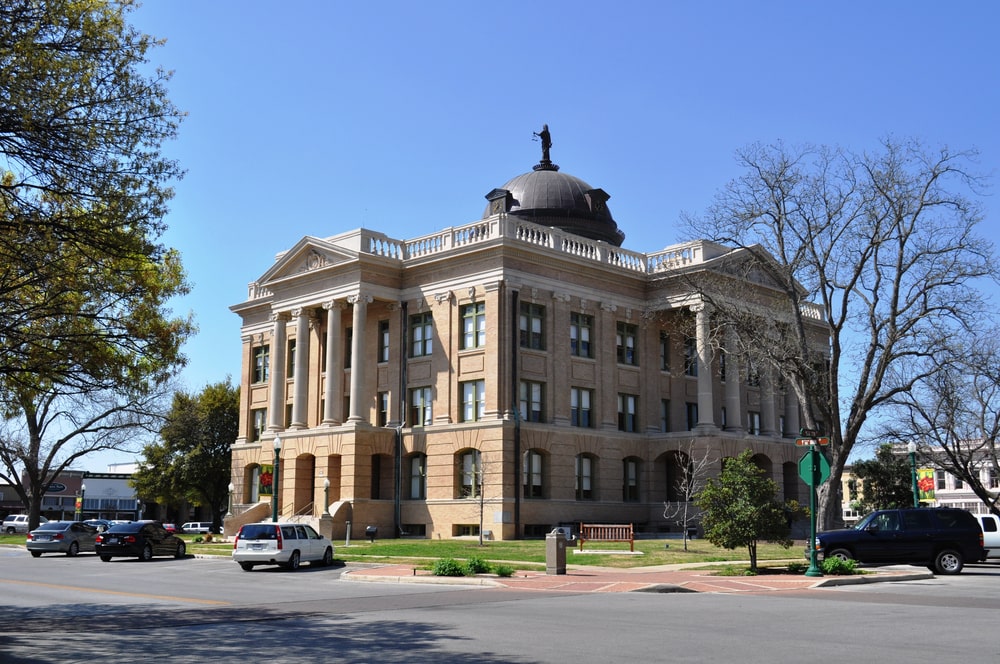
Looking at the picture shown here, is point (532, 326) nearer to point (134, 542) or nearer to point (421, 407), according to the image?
point (421, 407)

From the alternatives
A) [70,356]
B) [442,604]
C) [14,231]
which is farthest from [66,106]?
[442,604]

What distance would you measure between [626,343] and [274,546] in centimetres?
2704

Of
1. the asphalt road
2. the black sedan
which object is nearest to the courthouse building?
the black sedan

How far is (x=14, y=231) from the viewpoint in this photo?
15.9 m

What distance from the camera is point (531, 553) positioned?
115 ft

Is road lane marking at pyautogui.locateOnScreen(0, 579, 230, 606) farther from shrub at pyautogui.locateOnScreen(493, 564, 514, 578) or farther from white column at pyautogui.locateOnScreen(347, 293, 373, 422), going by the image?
white column at pyautogui.locateOnScreen(347, 293, 373, 422)

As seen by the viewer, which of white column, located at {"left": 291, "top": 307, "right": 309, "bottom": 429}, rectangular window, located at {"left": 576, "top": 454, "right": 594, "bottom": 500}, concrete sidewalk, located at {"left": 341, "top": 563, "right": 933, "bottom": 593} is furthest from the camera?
white column, located at {"left": 291, "top": 307, "right": 309, "bottom": 429}

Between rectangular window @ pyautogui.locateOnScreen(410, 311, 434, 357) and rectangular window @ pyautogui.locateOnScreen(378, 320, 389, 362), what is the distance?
1854 mm

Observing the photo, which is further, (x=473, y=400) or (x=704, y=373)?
(x=704, y=373)

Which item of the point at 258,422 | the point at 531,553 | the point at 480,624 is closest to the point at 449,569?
the point at 531,553

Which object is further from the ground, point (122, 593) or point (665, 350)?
point (665, 350)

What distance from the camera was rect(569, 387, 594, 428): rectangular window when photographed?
50.3m

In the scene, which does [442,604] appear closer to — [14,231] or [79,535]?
[14,231]

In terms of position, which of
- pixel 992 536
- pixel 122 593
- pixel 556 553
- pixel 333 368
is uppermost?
pixel 333 368
